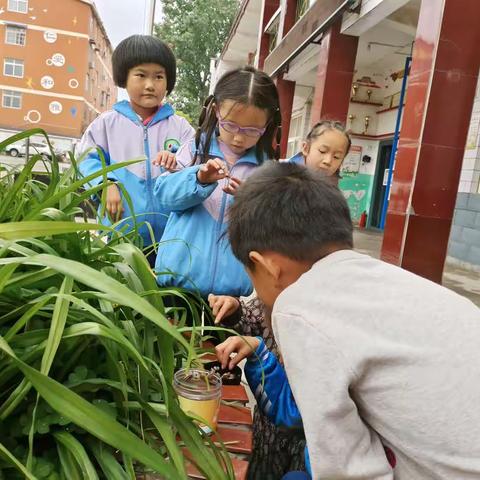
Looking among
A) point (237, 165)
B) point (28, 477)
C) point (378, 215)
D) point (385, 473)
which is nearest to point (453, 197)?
point (237, 165)

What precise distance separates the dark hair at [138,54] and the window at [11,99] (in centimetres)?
4347

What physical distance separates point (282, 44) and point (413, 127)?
5.75 metres

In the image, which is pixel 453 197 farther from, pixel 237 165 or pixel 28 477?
pixel 28 477

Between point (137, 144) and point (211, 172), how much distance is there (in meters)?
0.76

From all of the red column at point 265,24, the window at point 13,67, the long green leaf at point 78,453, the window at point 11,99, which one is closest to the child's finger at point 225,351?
the long green leaf at point 78,453

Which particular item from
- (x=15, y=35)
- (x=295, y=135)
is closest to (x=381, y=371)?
(x=295, y=135)

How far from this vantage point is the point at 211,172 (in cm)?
150

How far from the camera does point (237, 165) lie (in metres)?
1.72

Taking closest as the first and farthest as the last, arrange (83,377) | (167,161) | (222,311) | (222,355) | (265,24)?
1. (83,377)
2. (222,355)
3. (222,311)
4. (167,161)
5. (265,24)

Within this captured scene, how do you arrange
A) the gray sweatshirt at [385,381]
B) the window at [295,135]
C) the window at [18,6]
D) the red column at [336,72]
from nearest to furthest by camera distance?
the gray sweatshirt at [385,381], the red column at [336,72], the window at [295,135], the window at [18,6]

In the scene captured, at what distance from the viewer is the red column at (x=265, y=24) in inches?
449

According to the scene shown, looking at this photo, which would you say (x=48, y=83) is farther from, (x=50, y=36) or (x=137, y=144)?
(x=137, y=144)

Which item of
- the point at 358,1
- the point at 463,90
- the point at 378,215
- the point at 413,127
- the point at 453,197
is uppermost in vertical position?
the point at 358,1

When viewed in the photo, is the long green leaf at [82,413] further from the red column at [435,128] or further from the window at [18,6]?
the window at [18,6]
